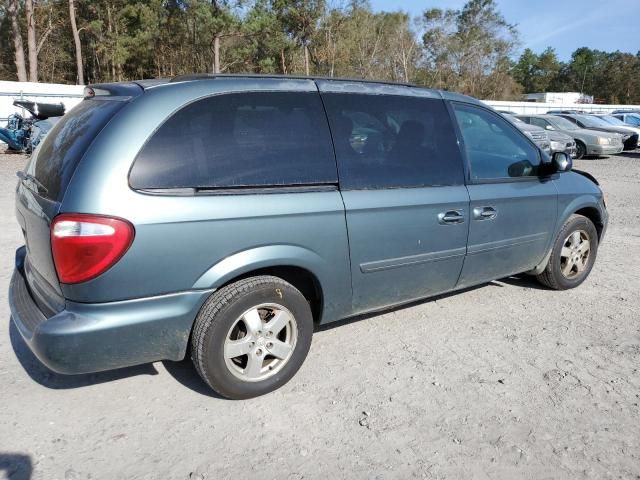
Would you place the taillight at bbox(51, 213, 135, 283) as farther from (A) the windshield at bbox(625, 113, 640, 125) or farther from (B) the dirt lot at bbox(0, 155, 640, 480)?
(A) the windshield at bbox(625, 113, 640, 125)

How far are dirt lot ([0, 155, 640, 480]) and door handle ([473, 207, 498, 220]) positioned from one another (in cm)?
86

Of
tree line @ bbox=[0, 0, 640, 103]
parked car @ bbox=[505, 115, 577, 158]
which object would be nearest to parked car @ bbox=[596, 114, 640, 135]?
parked car @ bbox=[505, 115, 577, 158]

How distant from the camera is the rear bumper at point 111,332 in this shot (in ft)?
7.86

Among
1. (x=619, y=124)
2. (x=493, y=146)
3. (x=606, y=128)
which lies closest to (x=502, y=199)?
(x=493, y=146)

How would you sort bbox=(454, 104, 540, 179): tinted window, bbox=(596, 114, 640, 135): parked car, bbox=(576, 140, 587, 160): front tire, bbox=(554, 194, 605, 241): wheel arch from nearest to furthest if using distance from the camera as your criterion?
bbox=(454, 104, 540, 179): tinted window
bbox=(554, 194, 605, 241): wheel arch
bbox=(576, 140, 587, 160): front tire
bbox=(596, 114, 640, 135): parked car

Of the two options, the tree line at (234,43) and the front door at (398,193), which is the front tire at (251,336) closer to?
the front door at (398,193)

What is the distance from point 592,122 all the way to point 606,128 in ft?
2.36

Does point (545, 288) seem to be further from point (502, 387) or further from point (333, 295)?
point (333, 295)

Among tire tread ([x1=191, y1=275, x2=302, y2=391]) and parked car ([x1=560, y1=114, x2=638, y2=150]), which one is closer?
tire tread ([x1=191, y1=275, x2=302, y2=391])

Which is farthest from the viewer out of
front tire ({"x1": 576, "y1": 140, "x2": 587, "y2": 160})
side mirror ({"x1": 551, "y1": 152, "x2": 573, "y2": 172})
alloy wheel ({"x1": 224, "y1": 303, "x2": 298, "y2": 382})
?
front tire ({"x1": 576, "y1": 140, "x2": 587, "y2": 160})

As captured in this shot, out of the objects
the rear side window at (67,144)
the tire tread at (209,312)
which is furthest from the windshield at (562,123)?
the rear side window at (67,144)

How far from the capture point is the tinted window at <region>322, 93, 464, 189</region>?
10.3 feet

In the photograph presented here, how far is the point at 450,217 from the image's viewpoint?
3506 millimetres

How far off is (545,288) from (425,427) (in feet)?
8.70
